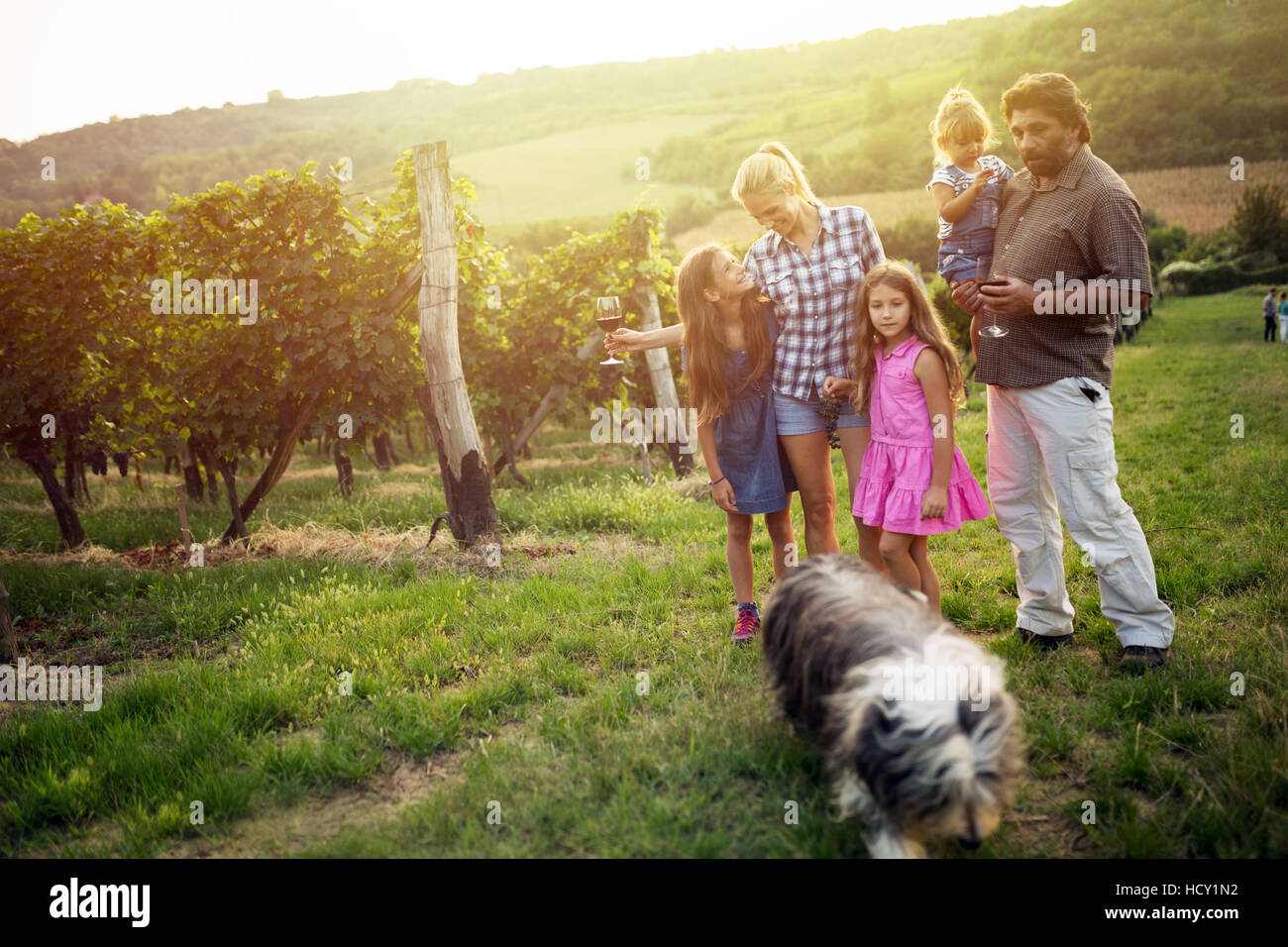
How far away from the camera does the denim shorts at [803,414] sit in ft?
12.1

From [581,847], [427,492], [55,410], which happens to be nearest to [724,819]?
[581,847]

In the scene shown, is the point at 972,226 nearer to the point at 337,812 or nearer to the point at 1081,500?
the point at 1081,500

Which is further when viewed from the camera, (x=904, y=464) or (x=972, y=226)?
(x=972, y=226)

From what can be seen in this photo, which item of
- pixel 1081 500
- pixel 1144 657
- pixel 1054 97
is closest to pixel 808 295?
pixel 1054 97

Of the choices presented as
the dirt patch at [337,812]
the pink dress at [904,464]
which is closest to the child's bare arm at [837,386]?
the pink dress at [904,464]

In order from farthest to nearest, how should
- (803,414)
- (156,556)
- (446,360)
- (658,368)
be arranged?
(658,368) → (156,556) → (446,360) → (803,414)

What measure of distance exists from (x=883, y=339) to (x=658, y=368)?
666 cm

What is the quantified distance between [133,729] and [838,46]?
99.5 metres

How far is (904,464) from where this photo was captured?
3420mm

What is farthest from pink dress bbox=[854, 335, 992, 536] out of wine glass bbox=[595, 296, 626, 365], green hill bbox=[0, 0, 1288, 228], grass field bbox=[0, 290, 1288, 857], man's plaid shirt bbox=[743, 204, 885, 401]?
green hill bbox=[0, 0, 1288, 228]

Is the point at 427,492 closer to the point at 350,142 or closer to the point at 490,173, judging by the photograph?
the point at 350,142

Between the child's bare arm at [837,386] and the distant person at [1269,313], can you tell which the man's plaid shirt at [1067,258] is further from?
the distant person at [1269,313]

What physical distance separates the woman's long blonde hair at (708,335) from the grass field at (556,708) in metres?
1.34

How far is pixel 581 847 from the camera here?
253 cm
